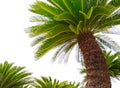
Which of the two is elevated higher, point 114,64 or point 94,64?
point 114,64

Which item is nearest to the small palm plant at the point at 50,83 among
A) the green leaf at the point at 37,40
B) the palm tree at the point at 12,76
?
the palm tree at the point at 12,76

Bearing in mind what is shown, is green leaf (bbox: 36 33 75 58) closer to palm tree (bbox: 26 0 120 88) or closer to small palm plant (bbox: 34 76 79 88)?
palm tree (bbox: 26 0 120 88)

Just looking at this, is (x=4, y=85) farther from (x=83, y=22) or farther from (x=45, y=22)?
(x=83, y=22)

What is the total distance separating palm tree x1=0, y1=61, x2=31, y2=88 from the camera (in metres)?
24.1

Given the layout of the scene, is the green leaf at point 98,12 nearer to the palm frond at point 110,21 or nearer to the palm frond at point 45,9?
the palm frond at point 110,21

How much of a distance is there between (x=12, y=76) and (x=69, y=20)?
34.8 feet

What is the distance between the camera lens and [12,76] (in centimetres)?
2470

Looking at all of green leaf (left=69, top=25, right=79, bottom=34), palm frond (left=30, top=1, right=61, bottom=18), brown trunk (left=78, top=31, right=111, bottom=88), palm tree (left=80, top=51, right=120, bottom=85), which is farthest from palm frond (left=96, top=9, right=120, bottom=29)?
palm tree (left=80, top=51, right=120, bottom=85)

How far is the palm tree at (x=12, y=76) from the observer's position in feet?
79.1

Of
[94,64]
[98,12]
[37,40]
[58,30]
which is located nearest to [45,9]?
[58,30]

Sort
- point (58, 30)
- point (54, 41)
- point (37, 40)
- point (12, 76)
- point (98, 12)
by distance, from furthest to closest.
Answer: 1. point (12, 76)
2. point (37, 40)
3. point (54, 41)
4. point (58, 30)
5. point (98, 12)

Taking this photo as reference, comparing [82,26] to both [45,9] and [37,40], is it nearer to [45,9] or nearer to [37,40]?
[45,9]

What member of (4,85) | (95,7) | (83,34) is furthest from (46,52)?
(4,85)

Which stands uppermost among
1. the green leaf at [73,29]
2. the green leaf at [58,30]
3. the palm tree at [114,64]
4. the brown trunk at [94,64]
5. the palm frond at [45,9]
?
the palm tree at [114,64]
